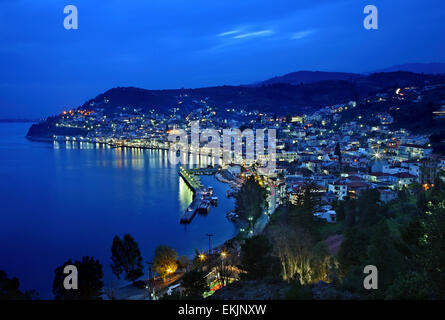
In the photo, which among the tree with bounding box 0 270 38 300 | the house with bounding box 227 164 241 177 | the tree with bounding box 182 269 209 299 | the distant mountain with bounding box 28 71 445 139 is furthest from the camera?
the distant mountain with bounding box 28 71 445 139

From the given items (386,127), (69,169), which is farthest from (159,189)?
(386,127)

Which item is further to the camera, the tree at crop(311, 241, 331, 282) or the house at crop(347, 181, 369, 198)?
the house at crop(347, 181, 369, 198)

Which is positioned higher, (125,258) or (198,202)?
(198,202)

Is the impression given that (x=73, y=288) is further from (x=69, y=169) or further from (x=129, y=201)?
(x=69, y=169)

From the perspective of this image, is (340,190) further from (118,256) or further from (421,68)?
(421,68)

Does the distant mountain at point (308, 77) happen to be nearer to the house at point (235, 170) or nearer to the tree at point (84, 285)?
the house at point (235, 170)

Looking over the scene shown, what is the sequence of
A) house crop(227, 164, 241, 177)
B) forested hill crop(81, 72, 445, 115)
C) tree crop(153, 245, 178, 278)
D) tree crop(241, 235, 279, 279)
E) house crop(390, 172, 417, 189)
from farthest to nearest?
1. forested hill crop(81, 72, 445, 115)
2. house crop(227, 164, 241, 177)
3. house crop(390, 172, 417, 189)
4. tree crop(153, 245, 178, 278)
5. tree crop(241, 235, 279, 279)

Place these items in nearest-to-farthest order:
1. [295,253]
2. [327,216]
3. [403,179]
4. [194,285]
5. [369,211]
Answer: [194,285]
[295,253]
[369,211]
[327,216]
[403,179]

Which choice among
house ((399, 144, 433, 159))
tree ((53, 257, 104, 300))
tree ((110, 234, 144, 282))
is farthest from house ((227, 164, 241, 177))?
tree ((53, 257, 104, 300))

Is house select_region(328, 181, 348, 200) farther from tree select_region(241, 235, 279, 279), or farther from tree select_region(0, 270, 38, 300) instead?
tree select_region(0, 270, 38, 300)

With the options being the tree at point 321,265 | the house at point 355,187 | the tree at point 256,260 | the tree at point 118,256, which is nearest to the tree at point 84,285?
the tree at point 118,256

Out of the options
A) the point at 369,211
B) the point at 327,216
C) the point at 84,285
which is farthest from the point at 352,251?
the point at 327,216
